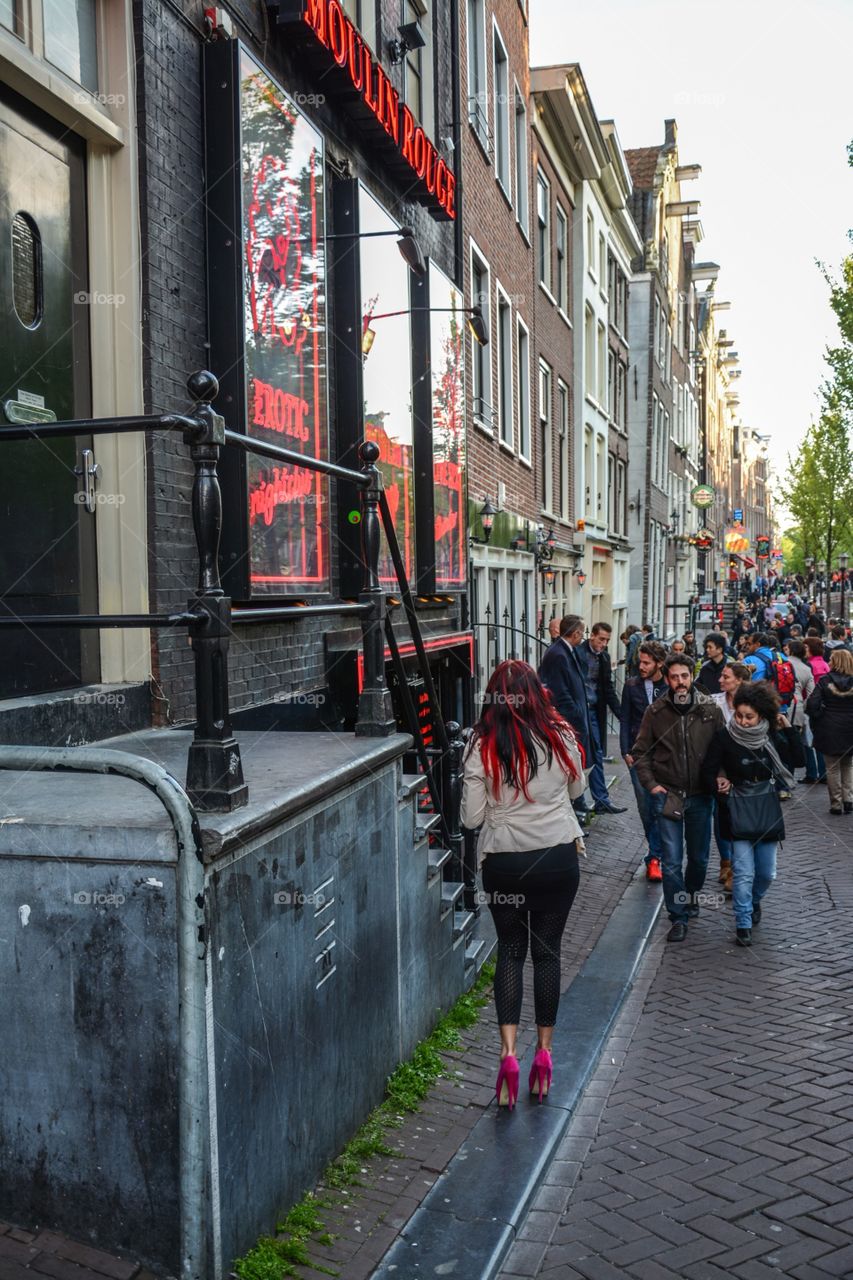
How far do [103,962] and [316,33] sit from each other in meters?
5.96

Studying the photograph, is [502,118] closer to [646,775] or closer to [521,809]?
[646,775]

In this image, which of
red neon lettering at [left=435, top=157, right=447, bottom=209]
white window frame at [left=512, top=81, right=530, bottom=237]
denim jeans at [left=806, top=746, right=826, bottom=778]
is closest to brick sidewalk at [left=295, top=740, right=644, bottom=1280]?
red neon lettering at [left=435, top=157, right=447, bottom=209]

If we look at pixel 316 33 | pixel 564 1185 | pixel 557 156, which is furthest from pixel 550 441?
pixel 564 1185

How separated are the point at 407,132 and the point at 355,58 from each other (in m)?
1.48

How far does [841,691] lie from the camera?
11438 millimetres

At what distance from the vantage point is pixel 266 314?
245 inches

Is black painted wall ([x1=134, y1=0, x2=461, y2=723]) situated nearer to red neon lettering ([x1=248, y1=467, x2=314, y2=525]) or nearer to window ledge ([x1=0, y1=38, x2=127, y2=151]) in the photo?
window ledge ([x1=0, y1=38, x2=127, y2=151])

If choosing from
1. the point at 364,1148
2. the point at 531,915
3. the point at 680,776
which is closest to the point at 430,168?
the point at 680,776

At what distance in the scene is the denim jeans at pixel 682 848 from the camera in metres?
7.16

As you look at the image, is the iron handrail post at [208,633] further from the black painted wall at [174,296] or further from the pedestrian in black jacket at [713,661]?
the pedestrian in black jacket at [713,661]

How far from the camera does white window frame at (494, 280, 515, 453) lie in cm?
1527

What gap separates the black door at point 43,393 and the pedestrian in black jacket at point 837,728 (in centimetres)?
847

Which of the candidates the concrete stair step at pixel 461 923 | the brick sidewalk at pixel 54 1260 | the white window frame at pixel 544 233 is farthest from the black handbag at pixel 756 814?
the white window frame at pixel 544 233

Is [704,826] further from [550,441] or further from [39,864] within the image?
[550,441]
